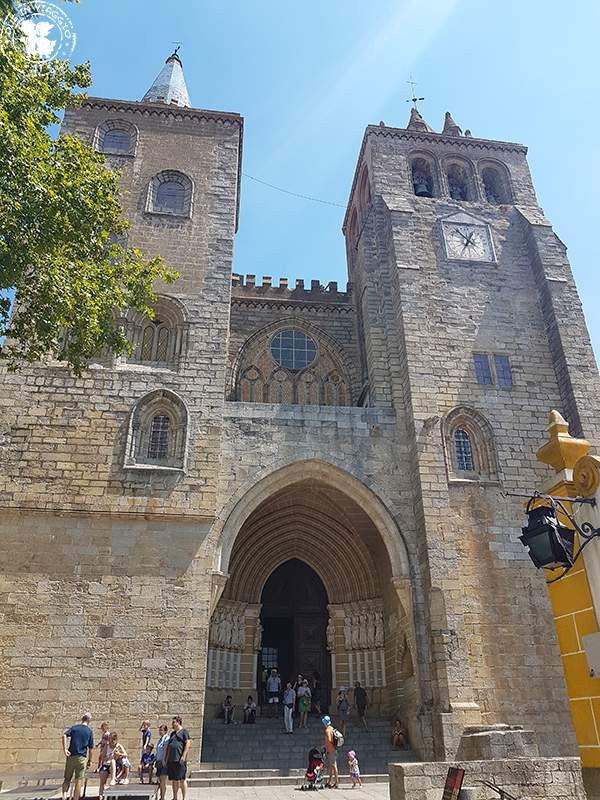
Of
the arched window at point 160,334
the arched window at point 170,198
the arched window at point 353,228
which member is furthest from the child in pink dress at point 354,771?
the arched window at point 353,228

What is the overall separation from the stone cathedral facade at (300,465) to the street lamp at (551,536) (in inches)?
298

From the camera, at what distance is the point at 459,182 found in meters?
19.6

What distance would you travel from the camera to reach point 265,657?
1697cm

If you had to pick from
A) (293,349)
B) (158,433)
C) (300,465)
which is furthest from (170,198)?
(300,465)

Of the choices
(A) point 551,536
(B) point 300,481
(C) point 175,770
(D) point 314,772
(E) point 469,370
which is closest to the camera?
(A) point 551,536

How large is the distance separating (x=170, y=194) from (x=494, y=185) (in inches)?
400

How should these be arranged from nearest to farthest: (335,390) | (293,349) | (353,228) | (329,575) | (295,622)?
(329,575)
(295,622)
(335,390)
(293,349)
(353,228)

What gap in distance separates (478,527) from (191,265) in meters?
9.12

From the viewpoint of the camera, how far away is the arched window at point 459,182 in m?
19.1

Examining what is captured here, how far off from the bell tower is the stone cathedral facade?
58mm

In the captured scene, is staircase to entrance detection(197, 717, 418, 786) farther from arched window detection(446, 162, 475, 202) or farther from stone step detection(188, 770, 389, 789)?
arched window detection(446, 162, 475, 202)

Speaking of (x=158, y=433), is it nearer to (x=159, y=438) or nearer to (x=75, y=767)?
(x=159, y=438)

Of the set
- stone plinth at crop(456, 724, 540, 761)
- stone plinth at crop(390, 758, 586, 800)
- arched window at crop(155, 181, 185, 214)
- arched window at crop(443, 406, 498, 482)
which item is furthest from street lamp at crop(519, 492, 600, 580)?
arched window at crop(155, 181, 185, 214)

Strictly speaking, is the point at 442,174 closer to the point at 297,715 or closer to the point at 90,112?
the point at 90,112
